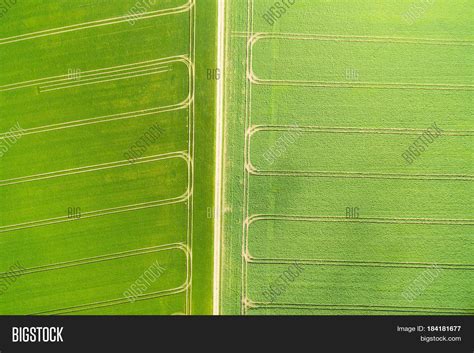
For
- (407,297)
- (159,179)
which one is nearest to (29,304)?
(159,179)

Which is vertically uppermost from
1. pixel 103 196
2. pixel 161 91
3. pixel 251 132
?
pixel 161 91

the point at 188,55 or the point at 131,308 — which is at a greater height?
the point at 188,55

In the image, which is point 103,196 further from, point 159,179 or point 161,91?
point 161,91

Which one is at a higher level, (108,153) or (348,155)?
(108,153)
